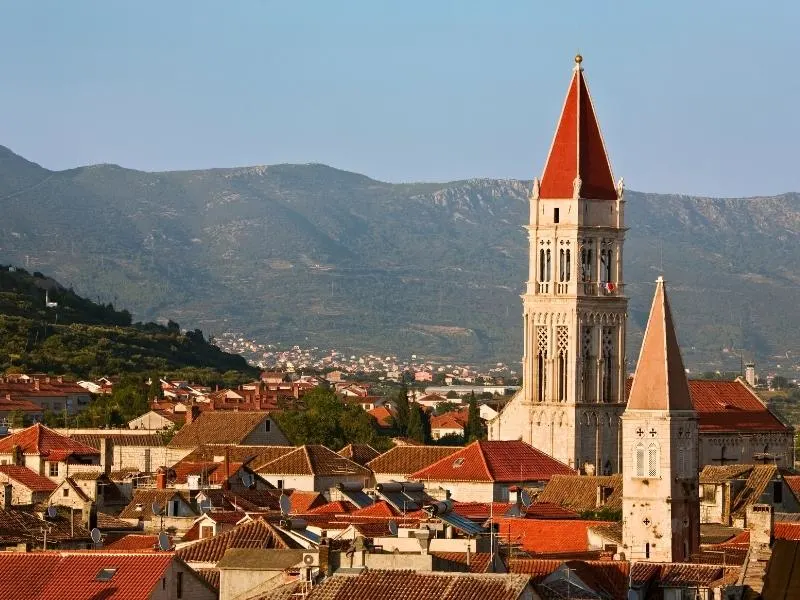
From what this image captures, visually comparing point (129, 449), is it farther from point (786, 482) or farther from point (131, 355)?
point (131, 355)

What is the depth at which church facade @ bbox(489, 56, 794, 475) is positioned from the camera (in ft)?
351

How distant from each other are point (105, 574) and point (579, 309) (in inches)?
2577

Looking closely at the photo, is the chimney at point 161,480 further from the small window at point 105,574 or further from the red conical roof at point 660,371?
the small window at point 105,574

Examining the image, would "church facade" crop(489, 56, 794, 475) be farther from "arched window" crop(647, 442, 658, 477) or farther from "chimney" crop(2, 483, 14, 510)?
"arched window" crop(647, 442, 658, 477)

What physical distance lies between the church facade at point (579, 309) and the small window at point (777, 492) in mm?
31009

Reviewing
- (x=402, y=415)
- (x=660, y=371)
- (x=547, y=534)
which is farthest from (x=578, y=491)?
(x=402, y=415)

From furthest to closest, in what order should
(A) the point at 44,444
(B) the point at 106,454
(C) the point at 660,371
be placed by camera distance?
1. (B) the point at 106,454
2. (A) the point at 44,444
3. (C) the point at 660,371

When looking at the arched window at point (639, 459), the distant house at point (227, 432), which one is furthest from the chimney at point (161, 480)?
the distant house at point (227, 432)

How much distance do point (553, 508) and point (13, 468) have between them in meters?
19.1

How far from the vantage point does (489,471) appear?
90938 mm

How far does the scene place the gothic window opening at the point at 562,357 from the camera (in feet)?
351

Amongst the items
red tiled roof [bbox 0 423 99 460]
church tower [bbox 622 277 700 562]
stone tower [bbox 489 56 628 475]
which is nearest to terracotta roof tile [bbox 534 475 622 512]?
church tower [bbox 622 277 700 562]

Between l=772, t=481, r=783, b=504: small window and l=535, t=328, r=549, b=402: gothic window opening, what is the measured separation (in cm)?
3249

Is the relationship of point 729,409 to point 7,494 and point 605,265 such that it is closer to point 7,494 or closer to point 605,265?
point 605,265
